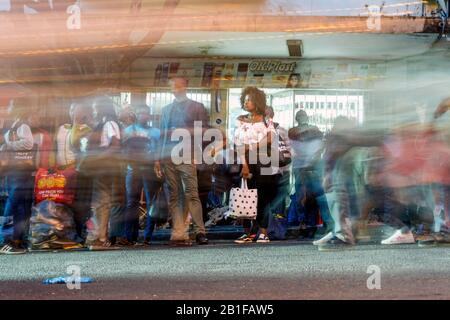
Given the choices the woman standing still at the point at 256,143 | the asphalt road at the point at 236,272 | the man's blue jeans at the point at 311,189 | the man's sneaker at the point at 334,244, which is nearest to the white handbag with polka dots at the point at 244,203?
the woman standing still at the point at 256,143

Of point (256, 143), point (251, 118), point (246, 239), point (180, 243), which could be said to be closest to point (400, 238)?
point (246, 239)

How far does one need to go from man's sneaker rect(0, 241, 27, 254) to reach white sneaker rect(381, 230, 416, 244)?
12.8ft

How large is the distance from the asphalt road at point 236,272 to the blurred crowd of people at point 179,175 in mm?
427

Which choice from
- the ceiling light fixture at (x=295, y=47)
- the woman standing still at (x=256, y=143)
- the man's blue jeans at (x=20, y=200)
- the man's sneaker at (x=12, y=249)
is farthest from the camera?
the ceiling light fixture at (x=295, y=47)

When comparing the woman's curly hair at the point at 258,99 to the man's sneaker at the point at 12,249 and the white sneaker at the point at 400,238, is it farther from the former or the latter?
the man's sneaker at the point at 12,249

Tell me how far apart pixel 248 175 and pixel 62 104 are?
8.23ft

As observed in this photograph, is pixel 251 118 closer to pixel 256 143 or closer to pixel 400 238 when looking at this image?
pixel 256 143

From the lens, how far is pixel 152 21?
1080 centimetres

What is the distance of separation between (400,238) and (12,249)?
13.7 feet

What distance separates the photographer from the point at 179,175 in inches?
376

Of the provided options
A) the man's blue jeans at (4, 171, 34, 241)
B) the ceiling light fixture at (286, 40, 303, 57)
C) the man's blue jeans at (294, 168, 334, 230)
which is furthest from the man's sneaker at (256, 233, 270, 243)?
the ceiling light fixture at (286, 40, 303, 57)

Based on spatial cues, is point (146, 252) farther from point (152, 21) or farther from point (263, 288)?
→ point (152, 21)

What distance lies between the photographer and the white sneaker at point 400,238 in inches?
371
